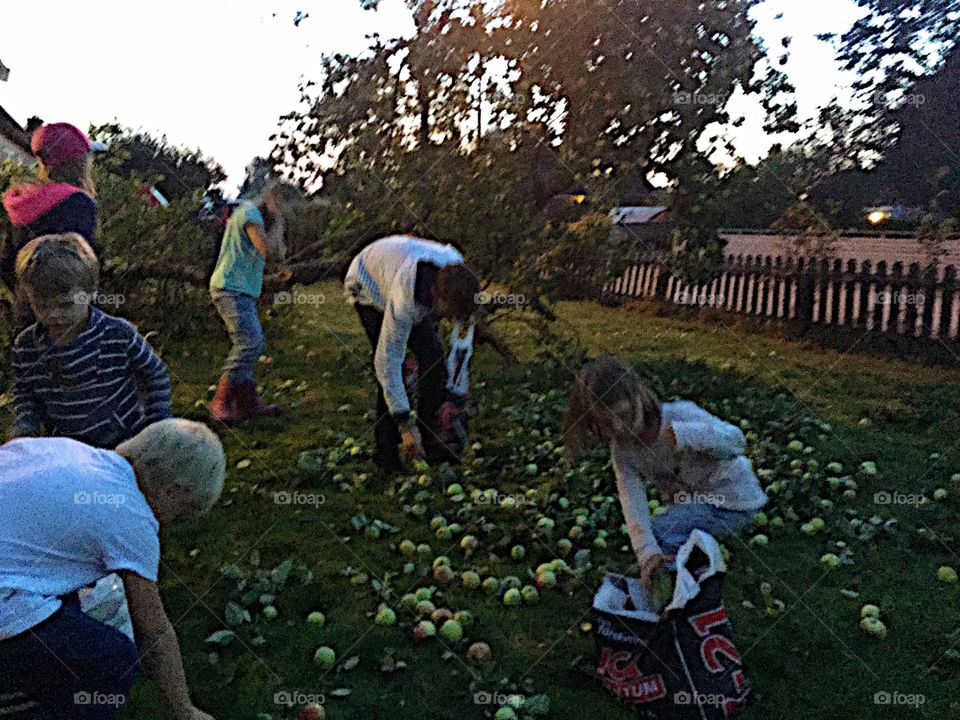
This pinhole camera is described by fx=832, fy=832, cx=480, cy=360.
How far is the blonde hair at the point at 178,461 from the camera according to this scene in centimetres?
213

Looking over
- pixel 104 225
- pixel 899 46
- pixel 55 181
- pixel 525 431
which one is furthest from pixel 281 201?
pixel 899 46

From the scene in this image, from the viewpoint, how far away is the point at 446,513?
4656 mm

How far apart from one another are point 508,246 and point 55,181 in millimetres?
4288

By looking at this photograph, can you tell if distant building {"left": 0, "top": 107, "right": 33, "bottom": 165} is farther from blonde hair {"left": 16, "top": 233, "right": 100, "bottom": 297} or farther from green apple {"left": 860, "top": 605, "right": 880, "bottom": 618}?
green apple {"left": 860, "top": 605, "right": 880, "bottom": 618}

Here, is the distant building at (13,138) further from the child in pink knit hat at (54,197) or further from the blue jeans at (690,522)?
the blue jeans at (690,522)

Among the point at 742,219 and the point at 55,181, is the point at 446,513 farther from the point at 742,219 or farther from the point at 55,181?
the point at 742,219

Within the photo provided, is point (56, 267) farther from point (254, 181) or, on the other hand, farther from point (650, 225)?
point (650, 225)
